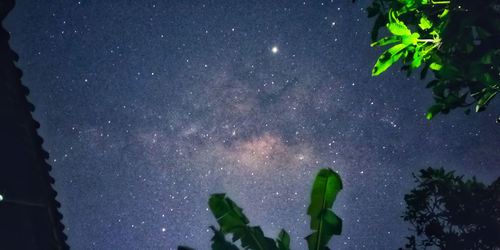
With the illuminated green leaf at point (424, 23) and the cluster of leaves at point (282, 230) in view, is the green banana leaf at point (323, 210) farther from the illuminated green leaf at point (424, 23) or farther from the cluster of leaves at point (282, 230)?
the illuminated green leaf at point (424, 23)

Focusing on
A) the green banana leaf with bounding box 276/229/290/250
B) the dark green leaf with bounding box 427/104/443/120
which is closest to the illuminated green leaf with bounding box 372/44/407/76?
the dark green leaf with bounding box 427/104/443/120

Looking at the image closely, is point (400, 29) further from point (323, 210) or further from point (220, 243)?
point (220, 243)

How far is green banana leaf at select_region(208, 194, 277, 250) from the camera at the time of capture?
4172mm

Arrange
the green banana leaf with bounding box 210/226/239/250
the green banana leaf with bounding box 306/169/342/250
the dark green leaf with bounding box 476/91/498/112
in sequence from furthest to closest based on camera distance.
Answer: the green banana leaf with bounding box 210/226/239/250 < the green banana leaf with bounding box 306/169/342/250 < the dark green leaf with bounding box 476/91/498/112

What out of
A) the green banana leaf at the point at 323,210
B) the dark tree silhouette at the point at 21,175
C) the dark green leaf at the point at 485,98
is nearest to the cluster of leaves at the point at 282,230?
the green banana leaf at the point at 323,210

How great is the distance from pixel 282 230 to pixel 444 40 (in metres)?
3.13

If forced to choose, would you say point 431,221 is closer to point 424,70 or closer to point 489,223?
point 489,223

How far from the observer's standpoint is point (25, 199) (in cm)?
614

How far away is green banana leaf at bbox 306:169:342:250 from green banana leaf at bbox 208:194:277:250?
0.60 metres

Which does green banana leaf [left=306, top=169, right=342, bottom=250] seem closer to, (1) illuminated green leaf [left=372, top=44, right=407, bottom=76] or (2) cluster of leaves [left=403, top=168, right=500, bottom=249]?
(1) illuminated green leaf [left=372, top=44, right=407, bottom=76]

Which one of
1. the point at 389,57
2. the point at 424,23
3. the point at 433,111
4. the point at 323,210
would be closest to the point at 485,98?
the point at 433,111

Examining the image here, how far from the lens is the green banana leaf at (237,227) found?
417 centimetres

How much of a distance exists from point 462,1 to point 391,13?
817 mm

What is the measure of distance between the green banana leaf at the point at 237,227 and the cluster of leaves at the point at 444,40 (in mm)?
2501
